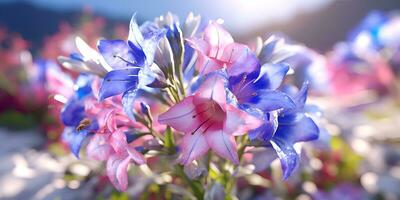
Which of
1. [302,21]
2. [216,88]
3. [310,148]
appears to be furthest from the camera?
[302,21]

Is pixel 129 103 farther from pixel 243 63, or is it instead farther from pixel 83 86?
pixel 83 86

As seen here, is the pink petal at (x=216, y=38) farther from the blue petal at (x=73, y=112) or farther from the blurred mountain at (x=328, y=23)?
the blurred mountain at (x=328, y=23)

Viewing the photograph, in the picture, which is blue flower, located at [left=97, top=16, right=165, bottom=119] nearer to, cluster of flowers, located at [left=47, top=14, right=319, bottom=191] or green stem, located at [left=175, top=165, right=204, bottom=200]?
cluster of flowers, located at [left=47, top=14, right=319, bottom=191]

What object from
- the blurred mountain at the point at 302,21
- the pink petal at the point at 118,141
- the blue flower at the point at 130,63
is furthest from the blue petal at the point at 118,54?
the blurred mountain at the point at 302,21

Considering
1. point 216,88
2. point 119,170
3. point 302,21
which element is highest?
point 216,88

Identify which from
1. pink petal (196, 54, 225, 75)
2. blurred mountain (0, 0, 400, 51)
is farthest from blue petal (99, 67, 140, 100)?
blurred mountain (0, 0, 400, 51)

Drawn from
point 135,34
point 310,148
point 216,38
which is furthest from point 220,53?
point 310,148

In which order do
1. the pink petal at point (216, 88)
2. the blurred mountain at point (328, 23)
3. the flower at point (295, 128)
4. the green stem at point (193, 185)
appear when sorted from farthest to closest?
the blurred mountain at point (328, 23)
the green stem at point (193, 185)
the flower at point (295, 128)
the pink petal at point (216, 88)
